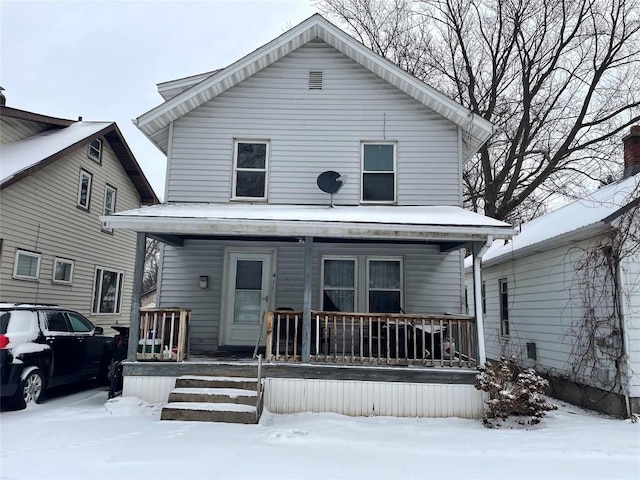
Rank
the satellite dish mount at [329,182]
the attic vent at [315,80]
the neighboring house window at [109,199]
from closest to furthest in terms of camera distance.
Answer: the satellite dish mount at [329,182] < the attic vent at [315,80] < the neighboring house window at [109,199]

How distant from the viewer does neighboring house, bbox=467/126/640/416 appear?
7.25 metres

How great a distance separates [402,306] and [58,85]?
2100 centimetres

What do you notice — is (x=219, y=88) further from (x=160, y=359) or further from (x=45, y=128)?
(x=45, y=128)

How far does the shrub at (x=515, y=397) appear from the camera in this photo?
6.56 meters

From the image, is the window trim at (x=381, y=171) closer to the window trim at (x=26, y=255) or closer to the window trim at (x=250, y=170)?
the window trim at (x=250, y=170)

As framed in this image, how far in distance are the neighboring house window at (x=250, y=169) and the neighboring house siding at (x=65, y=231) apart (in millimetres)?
5498

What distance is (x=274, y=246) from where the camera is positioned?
376 inches

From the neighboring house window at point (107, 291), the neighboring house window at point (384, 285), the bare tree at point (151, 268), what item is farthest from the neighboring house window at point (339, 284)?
the bare tree at point (151, 268)

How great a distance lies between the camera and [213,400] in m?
6.62

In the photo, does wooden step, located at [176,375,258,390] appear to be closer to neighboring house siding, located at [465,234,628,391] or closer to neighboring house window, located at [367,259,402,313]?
neighboring house window, located at [367,259,402,313]

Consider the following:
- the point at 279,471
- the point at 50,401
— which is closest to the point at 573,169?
the point at 279,471

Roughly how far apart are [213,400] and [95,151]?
35.9 feet

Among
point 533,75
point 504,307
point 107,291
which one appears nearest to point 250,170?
point 504,307

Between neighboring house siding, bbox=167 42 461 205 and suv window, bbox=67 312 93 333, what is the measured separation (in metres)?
2.91
